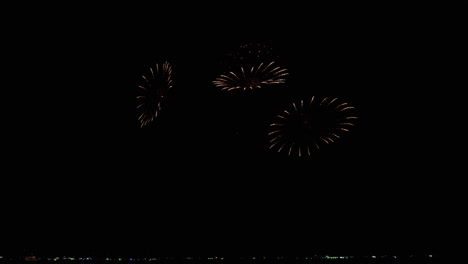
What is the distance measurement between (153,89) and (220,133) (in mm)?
975

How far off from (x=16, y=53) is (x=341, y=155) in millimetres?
4236

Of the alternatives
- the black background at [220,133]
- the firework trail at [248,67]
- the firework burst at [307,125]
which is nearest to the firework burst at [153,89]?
the black background at [220,133]

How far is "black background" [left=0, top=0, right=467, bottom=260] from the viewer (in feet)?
13.4

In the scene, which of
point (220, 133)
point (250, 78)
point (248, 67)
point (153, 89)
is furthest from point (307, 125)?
point (153, 89)

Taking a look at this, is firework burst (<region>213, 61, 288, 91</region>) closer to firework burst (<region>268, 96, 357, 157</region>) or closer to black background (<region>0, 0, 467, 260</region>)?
black background (<region>0, 0, 467, 260</region>)

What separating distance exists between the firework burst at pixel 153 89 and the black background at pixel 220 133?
15cm

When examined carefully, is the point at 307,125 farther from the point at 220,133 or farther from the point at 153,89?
the point at 153,89

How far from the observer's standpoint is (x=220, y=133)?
4.46 metres

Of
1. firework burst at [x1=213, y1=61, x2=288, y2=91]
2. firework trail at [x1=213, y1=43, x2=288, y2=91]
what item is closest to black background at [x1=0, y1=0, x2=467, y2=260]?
firework trail at [x1=213, y1=43, x2=288, y2=91]

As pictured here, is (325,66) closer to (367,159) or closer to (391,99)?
(391,99)

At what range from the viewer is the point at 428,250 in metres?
3.88

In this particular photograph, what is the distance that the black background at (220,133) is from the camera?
409cm

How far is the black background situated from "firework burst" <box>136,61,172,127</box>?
0.49 feet

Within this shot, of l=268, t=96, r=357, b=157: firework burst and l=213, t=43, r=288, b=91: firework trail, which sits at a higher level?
l=213, t=43, r=288, b=91: firework trail
